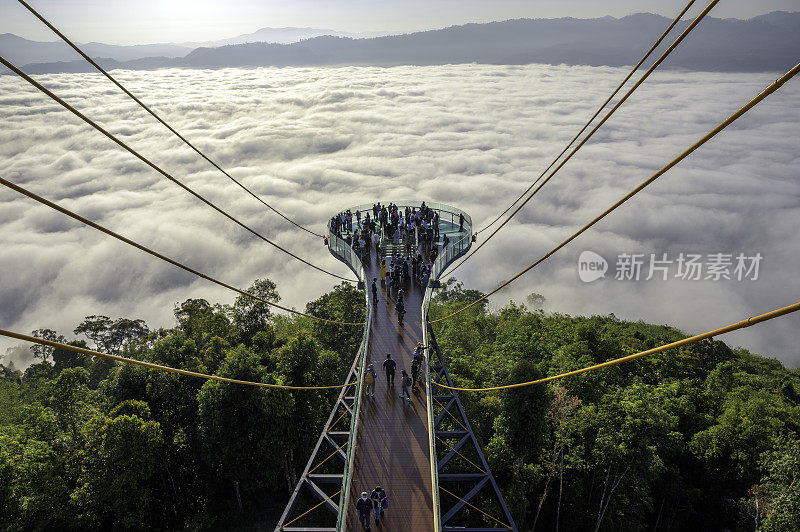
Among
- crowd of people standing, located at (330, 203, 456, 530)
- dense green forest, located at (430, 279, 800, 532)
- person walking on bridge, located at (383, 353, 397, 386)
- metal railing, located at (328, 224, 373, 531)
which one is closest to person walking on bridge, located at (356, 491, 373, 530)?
metal railing, located at (328, 224, 373, 531)

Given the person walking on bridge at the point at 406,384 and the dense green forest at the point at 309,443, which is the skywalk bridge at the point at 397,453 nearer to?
the person walking on bridge at the point at 406,384

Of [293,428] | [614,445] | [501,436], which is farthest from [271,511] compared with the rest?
[614,445]

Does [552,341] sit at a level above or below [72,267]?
below

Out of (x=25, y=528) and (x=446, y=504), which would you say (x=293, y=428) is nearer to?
(x=446, y=504)

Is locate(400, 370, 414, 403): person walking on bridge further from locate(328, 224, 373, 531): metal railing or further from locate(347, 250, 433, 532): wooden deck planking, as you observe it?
locate(328, 224, 373, 531): metal railing

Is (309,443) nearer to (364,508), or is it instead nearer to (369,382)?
(369,382)

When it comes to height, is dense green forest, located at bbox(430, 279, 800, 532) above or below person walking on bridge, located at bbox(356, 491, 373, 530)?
below

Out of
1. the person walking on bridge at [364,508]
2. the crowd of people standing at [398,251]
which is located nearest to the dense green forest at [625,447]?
the crowd of people standing at [398,251]
